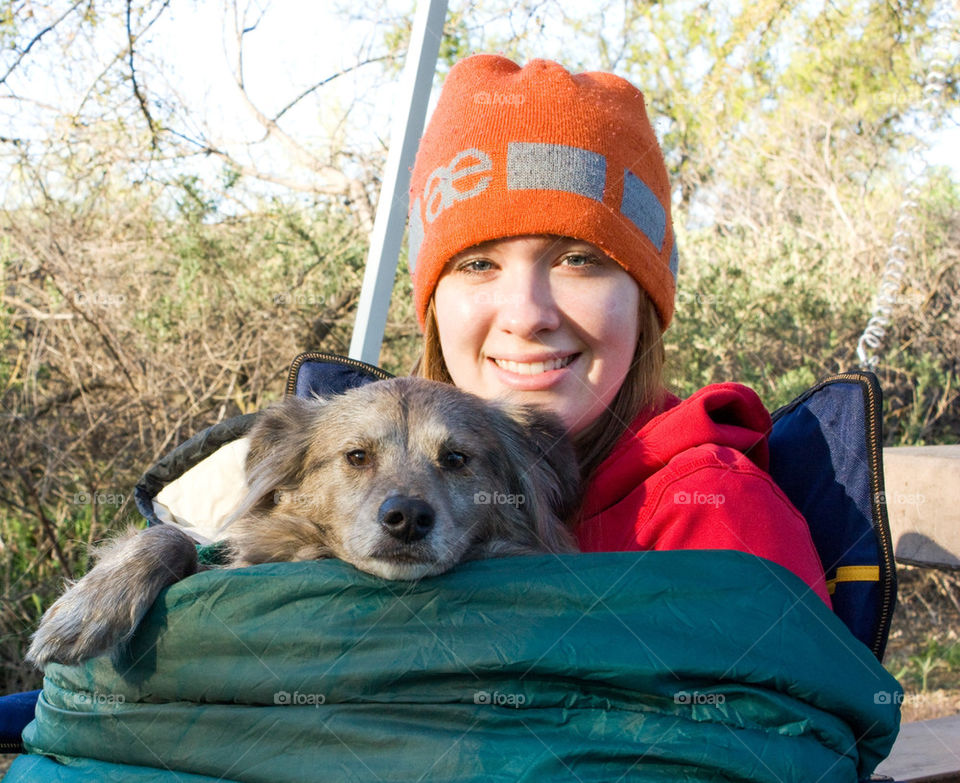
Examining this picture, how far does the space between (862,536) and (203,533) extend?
1961 millimetres

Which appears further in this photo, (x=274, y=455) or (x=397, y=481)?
(x=274, y=455)

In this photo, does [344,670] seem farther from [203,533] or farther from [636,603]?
[203,533]

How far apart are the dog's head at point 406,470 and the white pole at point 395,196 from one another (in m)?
1.27

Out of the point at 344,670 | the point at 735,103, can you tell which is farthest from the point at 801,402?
the point at 735,103

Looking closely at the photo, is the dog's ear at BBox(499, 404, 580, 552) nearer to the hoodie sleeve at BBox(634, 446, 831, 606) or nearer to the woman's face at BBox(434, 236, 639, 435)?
the woman's face at BBox(434, 236, 639, 435)

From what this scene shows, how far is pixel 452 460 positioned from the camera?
9.20 ft

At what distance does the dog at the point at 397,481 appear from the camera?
2.36 m

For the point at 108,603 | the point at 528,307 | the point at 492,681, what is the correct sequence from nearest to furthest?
the point at 492,681, the point at 108,603, the point at 528,307

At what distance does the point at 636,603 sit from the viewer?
192 cm

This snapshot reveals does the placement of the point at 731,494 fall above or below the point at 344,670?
above

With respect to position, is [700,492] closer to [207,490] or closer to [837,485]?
[837,485]

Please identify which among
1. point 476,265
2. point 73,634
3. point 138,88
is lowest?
point 73,634

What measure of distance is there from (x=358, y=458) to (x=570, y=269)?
83 cm

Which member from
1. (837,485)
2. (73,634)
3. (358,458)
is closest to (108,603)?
(73,634)
